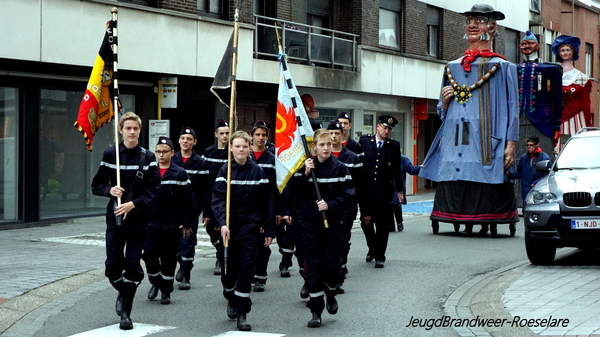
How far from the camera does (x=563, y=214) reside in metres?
11.4

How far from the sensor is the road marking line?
7.62m

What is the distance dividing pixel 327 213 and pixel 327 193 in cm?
20

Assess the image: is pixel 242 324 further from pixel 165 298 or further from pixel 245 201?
pixel 165 298

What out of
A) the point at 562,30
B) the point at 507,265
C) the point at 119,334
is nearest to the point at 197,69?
the point at 507,265

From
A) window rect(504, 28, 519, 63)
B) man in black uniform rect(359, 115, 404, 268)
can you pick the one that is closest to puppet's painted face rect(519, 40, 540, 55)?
man in black uniform rect(359, 115, 404, 268)

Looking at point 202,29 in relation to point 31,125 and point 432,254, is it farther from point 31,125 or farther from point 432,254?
point 432,254

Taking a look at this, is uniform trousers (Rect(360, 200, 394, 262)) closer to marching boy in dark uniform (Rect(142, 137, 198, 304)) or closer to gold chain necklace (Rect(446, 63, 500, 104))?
marching boy in dark uniform (Rect(142, 137, 198, 304))

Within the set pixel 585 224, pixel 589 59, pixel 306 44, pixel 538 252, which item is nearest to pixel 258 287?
pixel 538 252

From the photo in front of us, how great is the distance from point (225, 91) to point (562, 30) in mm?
35520

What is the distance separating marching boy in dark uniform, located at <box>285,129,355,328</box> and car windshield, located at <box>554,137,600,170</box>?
5098 millimetres

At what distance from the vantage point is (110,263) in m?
8.05

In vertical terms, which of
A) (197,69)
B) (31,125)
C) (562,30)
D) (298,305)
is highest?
(562,30)

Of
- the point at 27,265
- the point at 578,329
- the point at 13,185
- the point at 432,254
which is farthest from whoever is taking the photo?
the point at 13,185

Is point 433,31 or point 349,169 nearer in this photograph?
point 349,169
